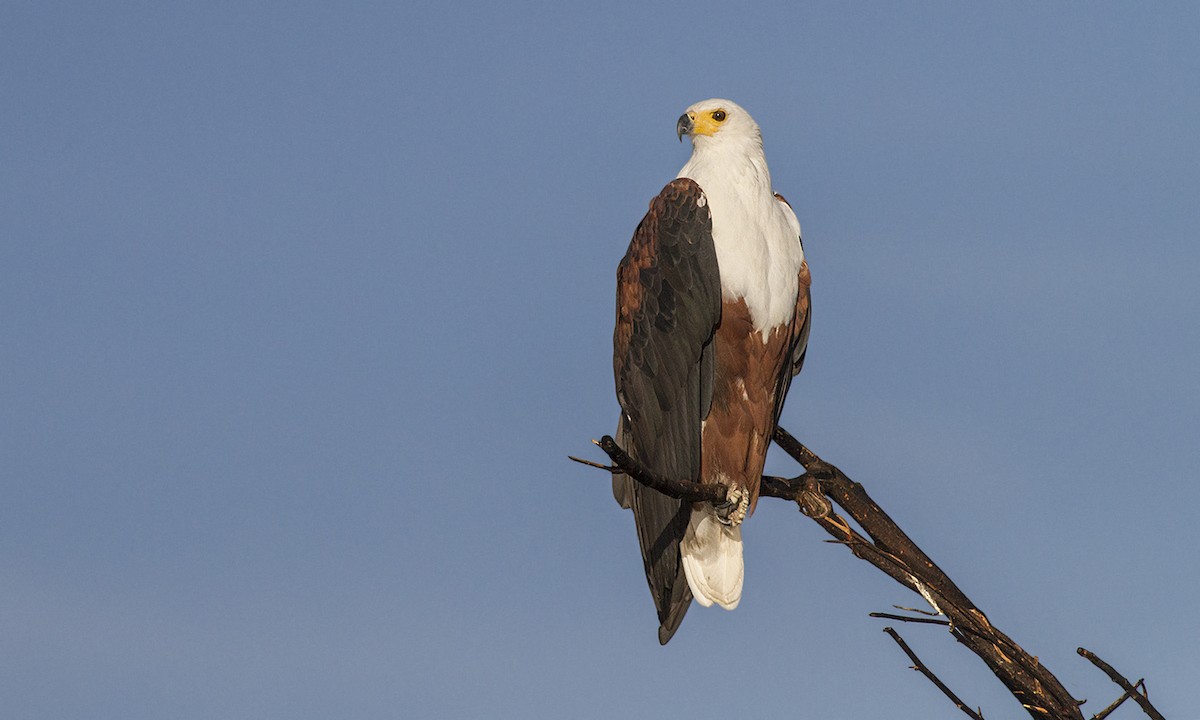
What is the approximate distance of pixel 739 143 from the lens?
A: 663 centimetres

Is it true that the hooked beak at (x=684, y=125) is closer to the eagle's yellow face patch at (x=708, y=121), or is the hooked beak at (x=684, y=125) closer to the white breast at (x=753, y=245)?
the eagle's yellow face patch at (x=708, y=121)

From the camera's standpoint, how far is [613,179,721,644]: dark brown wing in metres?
6.16

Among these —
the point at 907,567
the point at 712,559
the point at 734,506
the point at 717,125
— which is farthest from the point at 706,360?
the point at 907,567

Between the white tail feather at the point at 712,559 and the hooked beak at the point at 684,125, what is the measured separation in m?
1.97

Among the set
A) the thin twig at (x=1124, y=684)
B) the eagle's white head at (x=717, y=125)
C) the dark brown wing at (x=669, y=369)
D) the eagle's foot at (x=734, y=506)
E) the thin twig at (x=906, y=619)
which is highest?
the eagle's white head at (x=717, y=125)

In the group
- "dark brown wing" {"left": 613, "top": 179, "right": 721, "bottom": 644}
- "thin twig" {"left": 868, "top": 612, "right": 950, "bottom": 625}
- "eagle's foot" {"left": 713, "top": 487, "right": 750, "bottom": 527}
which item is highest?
A: "dark brown wing" {"left": 613, "top": 179, "right": 721, "bottom": 644}

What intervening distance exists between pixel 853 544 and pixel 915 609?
0.62 metres

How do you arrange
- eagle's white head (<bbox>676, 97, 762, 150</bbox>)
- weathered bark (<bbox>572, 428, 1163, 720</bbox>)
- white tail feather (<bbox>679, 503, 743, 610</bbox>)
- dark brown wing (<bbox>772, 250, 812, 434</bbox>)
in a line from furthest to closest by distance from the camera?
eagle's white head (<bbox>676, 97, 762, 150</bbox>) < dark brown wing (<bbox>772, 250, 812, 434</bbox>) < white tail feather (<bbox>679, 503, 743, 610</bbox>) < weathered bark (<bbox>572, 428, 1163, 720</bbox>)

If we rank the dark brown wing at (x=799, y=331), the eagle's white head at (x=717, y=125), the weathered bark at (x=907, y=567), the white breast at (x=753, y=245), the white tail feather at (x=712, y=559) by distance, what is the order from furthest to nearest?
the eagle's white head at (x=717, y=125) → the dark brown wing at (x=799, y=331) → the white tail feather at (x=712, y=559) → the white breast at (x=753, y=245) → the weathered bark at (x=907, y=567)

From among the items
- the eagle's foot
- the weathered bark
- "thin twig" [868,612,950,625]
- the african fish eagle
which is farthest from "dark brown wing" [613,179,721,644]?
"thin twig" [868,612,950,625]

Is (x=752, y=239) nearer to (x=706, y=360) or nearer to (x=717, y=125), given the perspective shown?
(x=706, y=360)

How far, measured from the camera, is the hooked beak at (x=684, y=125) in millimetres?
6848

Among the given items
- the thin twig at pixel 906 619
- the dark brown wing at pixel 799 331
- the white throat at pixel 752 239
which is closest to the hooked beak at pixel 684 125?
the white throat at pixel 752 239

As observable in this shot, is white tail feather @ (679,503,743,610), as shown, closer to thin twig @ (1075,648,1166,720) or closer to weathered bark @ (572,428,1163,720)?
weathered bark @ (572,428,1163,720)
